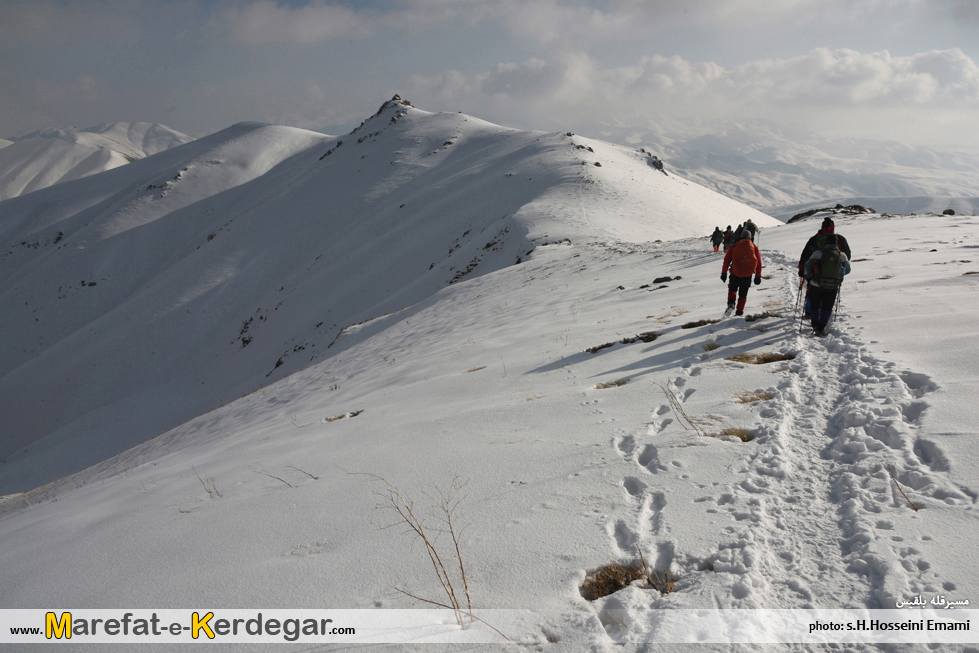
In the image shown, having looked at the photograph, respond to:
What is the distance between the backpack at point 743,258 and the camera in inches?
349

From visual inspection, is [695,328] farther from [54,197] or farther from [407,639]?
[54,197]

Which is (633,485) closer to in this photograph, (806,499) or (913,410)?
(806,499)

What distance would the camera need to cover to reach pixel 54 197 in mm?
94688

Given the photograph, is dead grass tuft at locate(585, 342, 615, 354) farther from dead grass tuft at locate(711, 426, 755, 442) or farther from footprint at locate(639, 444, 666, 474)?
footprint at locate(639, 444, 666, 474)

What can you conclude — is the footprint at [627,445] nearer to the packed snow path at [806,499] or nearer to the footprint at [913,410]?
the packed snow path at [806,499]

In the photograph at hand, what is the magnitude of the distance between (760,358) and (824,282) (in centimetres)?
210

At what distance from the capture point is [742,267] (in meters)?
8.90

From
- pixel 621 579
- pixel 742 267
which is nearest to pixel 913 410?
pixel 621 579

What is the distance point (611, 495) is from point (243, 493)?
388cm

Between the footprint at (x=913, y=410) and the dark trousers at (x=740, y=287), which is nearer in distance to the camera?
the footprint at (x=913, y=410)

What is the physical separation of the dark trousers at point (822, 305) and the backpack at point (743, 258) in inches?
57.4

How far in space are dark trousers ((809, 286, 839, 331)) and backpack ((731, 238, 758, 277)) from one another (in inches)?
57.4

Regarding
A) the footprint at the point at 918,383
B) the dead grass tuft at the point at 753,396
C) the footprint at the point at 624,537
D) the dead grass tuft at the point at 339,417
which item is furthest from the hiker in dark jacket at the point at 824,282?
the dead grass tuft at the point at 339,417

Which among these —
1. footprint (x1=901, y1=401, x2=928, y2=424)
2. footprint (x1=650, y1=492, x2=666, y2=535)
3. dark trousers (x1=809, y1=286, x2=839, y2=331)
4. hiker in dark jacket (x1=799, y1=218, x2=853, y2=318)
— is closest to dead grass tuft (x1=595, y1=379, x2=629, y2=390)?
footprint (x1=650, y1=492, x2=666, y2=535)
